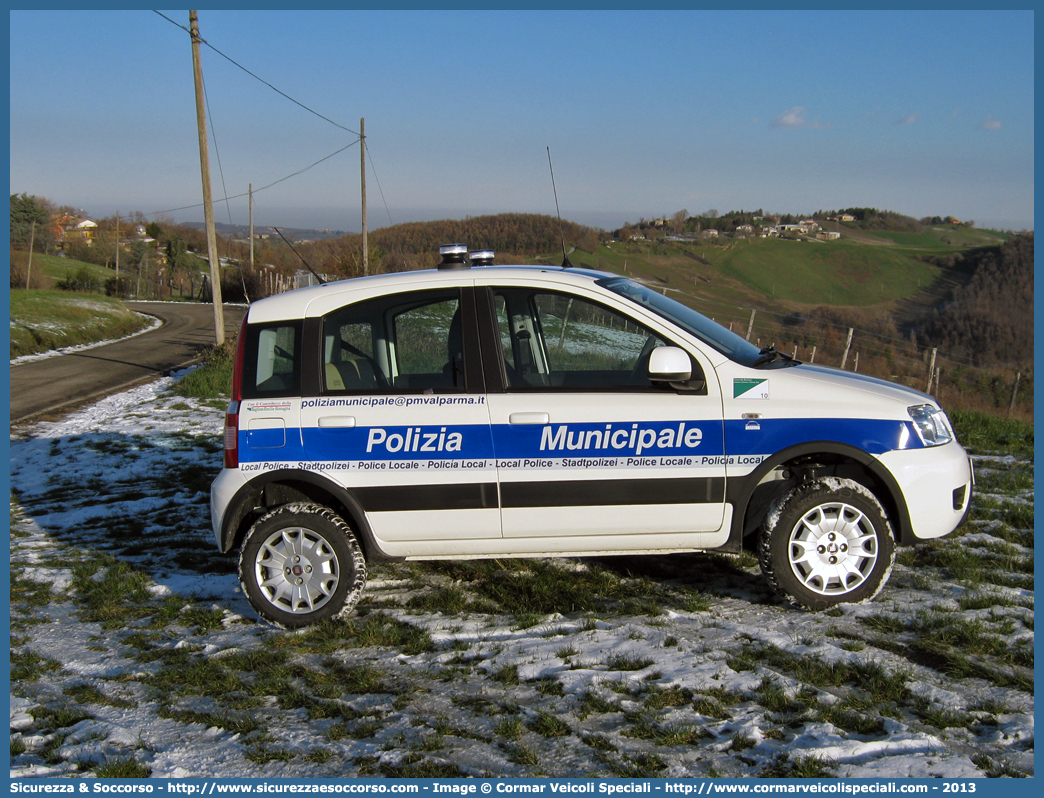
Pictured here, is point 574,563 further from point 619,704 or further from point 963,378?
point 963,378

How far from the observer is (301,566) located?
452 centimetres

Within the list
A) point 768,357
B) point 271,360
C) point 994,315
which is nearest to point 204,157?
point 271,360

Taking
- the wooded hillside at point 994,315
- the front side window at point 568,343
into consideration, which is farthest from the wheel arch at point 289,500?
the wooded hillside at point 994,315

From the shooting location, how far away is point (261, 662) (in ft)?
13.5

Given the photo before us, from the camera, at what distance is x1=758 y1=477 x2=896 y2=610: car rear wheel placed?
14.0ft

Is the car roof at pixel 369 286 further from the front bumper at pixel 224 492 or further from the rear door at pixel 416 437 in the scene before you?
the front bumper at pixel 224 492

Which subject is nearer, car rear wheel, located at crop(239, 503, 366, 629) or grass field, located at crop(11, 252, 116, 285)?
car rear wheel, located at crop(239, 503, 366, 629)

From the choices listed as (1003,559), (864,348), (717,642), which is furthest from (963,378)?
(717,642)

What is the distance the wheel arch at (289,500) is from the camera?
4480 millimetres

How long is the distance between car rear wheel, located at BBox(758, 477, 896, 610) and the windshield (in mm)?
827

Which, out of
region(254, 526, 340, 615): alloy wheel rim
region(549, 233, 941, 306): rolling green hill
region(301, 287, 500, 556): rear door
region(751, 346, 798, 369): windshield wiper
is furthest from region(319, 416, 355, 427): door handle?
region(549, 233, 941, 306): rolling green hill

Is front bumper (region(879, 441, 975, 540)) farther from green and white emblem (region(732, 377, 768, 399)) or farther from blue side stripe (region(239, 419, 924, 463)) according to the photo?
green and white emblem (region(732, 377, 768, 399))

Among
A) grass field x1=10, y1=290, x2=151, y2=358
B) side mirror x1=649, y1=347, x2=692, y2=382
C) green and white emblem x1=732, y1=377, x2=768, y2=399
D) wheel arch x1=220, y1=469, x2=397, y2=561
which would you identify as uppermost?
grass field x1=10, y1=290, x2=151, y2=358

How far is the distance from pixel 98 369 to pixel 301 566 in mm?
18070
